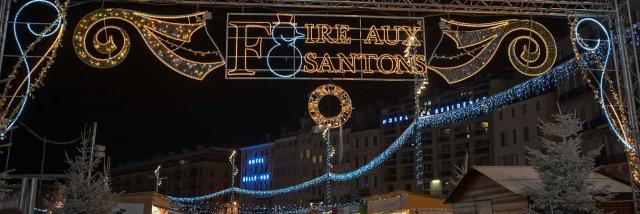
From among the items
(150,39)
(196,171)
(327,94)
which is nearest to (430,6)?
(327,94)

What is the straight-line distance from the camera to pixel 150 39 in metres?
16.9

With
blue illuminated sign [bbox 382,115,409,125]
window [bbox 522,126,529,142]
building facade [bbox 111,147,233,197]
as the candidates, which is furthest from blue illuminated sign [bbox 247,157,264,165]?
window [bbox 522,126,529,142]

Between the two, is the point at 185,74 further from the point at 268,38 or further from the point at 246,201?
the point at 246,201

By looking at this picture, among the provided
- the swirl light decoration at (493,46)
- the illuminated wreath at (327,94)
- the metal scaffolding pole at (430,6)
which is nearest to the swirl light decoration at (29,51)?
the metal scaffolding pole at (430,6)

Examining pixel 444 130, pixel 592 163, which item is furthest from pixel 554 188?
pixel 444 130

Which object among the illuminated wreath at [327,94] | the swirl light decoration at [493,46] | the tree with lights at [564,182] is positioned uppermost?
the swirl light decoration at [493,46]

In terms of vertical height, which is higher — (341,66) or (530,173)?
(341,66)

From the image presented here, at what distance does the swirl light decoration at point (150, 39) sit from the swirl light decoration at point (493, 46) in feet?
19.9

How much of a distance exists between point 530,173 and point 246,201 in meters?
102

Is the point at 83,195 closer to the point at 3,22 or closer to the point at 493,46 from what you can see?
the point at 3,22

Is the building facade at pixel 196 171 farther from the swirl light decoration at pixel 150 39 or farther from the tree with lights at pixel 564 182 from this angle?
the tree with lights at pixel 564 182

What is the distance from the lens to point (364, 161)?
86.6 m

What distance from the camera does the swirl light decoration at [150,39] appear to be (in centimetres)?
1639

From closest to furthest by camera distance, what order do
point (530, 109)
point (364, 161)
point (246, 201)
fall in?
1. point (530, 109)
2. point (364, 161)
3. point (246, 201)
